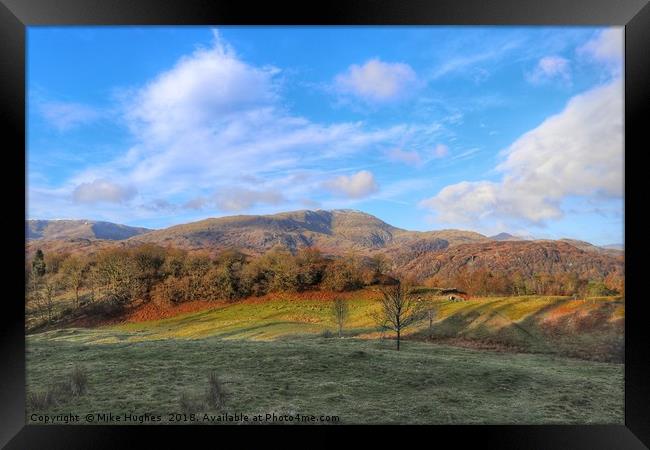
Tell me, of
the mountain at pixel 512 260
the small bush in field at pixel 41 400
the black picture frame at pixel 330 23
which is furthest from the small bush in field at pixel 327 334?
the small bush in field at pixel 41 400

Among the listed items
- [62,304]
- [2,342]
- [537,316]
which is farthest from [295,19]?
[537,316]

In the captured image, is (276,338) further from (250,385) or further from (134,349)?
(134,349)

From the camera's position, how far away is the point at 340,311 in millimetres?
5516

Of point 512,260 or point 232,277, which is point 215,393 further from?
point 512,260

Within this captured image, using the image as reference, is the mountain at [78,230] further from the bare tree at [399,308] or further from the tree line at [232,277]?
the bare tree at [399,308]

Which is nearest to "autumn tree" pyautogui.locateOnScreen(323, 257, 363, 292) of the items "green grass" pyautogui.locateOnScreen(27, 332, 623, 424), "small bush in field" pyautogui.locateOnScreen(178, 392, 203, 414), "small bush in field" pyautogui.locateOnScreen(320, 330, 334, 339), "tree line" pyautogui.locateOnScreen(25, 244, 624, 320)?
"tree line" pyautogui.locateOnScreen(25, 244, 624, 320)

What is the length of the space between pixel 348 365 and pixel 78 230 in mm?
4927

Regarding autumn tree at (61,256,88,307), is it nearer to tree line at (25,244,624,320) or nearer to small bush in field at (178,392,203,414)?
tree line at (25,244,624,320)

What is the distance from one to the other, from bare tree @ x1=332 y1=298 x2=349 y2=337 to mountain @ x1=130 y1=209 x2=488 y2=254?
949 millimetres

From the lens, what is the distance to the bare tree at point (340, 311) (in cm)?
547

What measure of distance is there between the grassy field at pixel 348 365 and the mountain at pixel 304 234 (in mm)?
1001

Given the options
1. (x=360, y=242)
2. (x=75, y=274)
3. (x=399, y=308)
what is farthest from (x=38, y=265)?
(x=399, y=308)

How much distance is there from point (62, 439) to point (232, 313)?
3.07 m

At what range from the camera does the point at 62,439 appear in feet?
8.18
